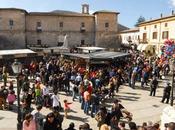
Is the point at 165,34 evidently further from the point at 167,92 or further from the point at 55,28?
the point at 167,92

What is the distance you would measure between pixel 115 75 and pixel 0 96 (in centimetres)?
885

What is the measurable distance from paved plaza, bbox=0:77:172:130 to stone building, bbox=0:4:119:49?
31.7 meters

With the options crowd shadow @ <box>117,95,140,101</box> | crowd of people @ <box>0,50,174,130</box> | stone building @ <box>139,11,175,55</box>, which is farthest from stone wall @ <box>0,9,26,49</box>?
crowd shadow @ <box>117,95,140,101</box>

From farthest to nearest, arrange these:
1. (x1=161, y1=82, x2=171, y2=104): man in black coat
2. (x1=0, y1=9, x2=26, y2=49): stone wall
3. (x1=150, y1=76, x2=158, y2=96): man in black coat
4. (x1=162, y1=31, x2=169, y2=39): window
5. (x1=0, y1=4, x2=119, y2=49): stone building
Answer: (x1=0, y1=4, x2=119, y2=49): stone building, (x1=0, y1=9, x2=26, y2=49): stone wall, (x1=162, y1=31, x2=169, y2=39): window, (x1=150, y1=76, x2=158, y2=96): man in black coat, (x1=161, y1=82, x2=171, y2=104): man in black coat

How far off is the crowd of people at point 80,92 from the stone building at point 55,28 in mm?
24709

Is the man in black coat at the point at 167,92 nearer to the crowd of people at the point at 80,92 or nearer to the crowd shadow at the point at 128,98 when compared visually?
the crowd of people at the point at 80,92

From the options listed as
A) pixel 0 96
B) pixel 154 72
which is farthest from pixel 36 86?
pixel 154 72

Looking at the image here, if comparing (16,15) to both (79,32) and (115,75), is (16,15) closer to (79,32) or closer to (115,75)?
(79,32)

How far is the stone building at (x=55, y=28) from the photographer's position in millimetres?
50844

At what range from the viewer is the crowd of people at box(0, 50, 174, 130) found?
11681 millimetres

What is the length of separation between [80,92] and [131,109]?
10.3 feet

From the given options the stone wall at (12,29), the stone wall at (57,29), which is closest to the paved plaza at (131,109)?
the stone wall at (57,29)

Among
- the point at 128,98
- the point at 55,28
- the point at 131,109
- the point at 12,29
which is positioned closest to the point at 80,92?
the point at 131,109

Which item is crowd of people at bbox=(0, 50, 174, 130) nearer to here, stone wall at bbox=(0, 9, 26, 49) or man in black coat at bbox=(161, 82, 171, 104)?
man in black coat at bbox=(161, 82, 171, 104)
